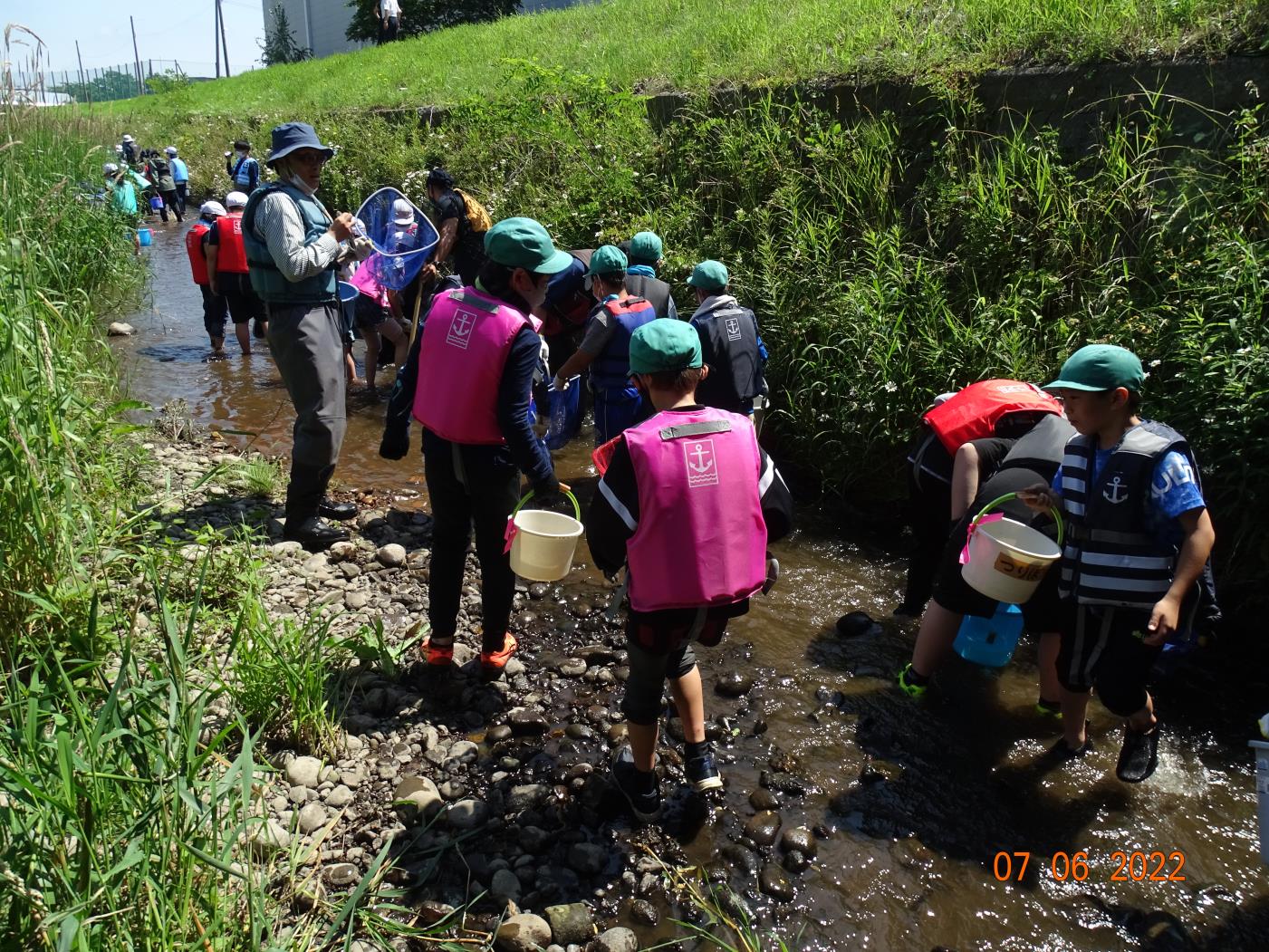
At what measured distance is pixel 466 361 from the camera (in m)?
3.69

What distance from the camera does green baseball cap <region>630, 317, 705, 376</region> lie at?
2.97m

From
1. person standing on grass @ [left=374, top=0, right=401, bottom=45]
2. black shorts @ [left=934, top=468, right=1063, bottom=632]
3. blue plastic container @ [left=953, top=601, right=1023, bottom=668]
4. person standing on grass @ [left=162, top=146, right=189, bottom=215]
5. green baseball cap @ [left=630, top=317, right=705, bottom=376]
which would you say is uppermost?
person standing on grass @ [left=374, top=0, right=401, bottom=45]

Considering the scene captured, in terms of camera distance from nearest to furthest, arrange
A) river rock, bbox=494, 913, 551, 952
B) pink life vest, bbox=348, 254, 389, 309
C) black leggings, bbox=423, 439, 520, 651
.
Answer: river rock, bbox=494, 913, 551, 952
black leggings, bbox=423, 439, 520, 651
pink life vest, bbox=348, 254, 389, 309

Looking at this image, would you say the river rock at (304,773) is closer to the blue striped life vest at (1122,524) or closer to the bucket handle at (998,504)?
the bucket handle at (998,504)

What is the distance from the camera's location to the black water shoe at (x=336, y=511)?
5723mm

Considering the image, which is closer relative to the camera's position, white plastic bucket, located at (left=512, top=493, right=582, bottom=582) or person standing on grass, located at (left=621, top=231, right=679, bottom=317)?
white plastic bucket, located at (left=512, top=493, right=582, bottom=582)

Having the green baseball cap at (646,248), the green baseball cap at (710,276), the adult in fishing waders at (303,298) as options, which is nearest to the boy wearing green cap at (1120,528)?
the green baseball cap at (710,276)

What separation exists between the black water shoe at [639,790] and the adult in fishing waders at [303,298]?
2764mm

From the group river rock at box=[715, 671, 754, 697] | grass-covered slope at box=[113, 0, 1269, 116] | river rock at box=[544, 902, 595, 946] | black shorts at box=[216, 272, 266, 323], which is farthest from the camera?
black shorts at box=[216, 272, 266, 323]

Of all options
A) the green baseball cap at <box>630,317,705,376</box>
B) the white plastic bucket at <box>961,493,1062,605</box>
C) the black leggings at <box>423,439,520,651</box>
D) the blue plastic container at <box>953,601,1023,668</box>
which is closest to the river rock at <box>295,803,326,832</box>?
the black leggings at <box>423,439,520,651</box>

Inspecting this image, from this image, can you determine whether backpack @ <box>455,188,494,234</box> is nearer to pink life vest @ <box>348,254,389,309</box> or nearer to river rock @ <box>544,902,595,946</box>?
pink life vest @ <box>348,254,389,309</box>

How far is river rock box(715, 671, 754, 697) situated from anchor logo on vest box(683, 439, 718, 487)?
1.76 m

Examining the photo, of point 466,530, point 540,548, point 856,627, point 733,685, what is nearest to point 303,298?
point 466,530

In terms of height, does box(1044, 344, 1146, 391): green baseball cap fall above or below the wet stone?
above
